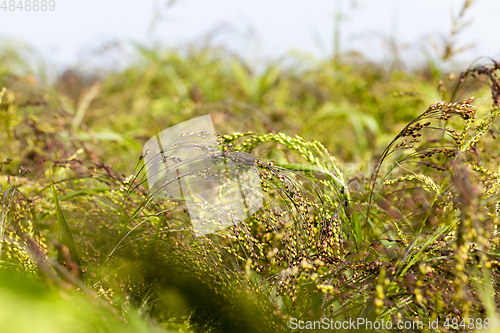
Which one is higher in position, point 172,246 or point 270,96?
point 270,96

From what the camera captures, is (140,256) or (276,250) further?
(140,256)

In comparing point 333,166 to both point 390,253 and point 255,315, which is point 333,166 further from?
point 255,315

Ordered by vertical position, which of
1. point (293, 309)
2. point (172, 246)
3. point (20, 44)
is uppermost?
point (20, 44)

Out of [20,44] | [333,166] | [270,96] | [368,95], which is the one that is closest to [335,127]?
[368,95]

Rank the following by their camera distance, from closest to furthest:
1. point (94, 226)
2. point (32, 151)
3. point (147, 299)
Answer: point (147, 299), point (94, 226), point (32, 151)

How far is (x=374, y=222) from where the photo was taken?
1.15 metres

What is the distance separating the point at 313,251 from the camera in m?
0.95

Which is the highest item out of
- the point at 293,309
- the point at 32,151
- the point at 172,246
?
the point at 32,151

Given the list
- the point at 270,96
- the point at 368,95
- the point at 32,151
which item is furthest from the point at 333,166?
the point at 270,96

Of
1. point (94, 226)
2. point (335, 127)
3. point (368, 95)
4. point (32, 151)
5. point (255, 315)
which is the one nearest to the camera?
point (255, 315)

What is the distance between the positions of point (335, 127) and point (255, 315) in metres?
2.39

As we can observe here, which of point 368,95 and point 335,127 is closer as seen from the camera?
point 335,127

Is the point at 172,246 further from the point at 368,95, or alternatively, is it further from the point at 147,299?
the point at 368,95

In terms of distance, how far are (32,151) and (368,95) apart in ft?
9.71
